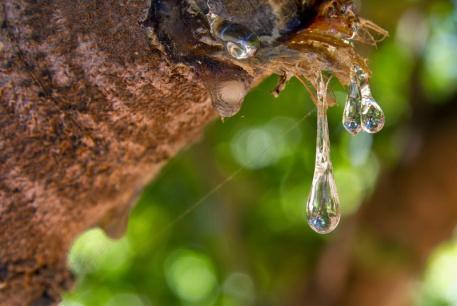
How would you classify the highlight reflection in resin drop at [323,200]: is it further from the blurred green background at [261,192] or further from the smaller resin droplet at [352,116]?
the blurred green background at [261,192]

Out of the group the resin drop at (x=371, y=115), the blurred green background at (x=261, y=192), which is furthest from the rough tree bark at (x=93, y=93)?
the blurred green background at (x=261, y=192)

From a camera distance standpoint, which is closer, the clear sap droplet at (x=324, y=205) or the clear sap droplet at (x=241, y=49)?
the clear sap droplet at (x=241, y=49)

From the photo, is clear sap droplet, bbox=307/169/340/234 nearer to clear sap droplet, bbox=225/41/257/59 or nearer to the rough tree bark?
the rough tree bark

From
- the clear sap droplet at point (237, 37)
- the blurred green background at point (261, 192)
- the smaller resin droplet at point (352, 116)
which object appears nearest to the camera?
the clear sap droplet at point (237, 37)

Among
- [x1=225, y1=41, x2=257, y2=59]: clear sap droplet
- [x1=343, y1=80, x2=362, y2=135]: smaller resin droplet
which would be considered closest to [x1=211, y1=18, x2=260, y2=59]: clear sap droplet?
[x1=225, y1=41, x2=257, y2=59]: clear sap droplet

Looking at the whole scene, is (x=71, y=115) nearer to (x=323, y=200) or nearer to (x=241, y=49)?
(x=241, y=49)
